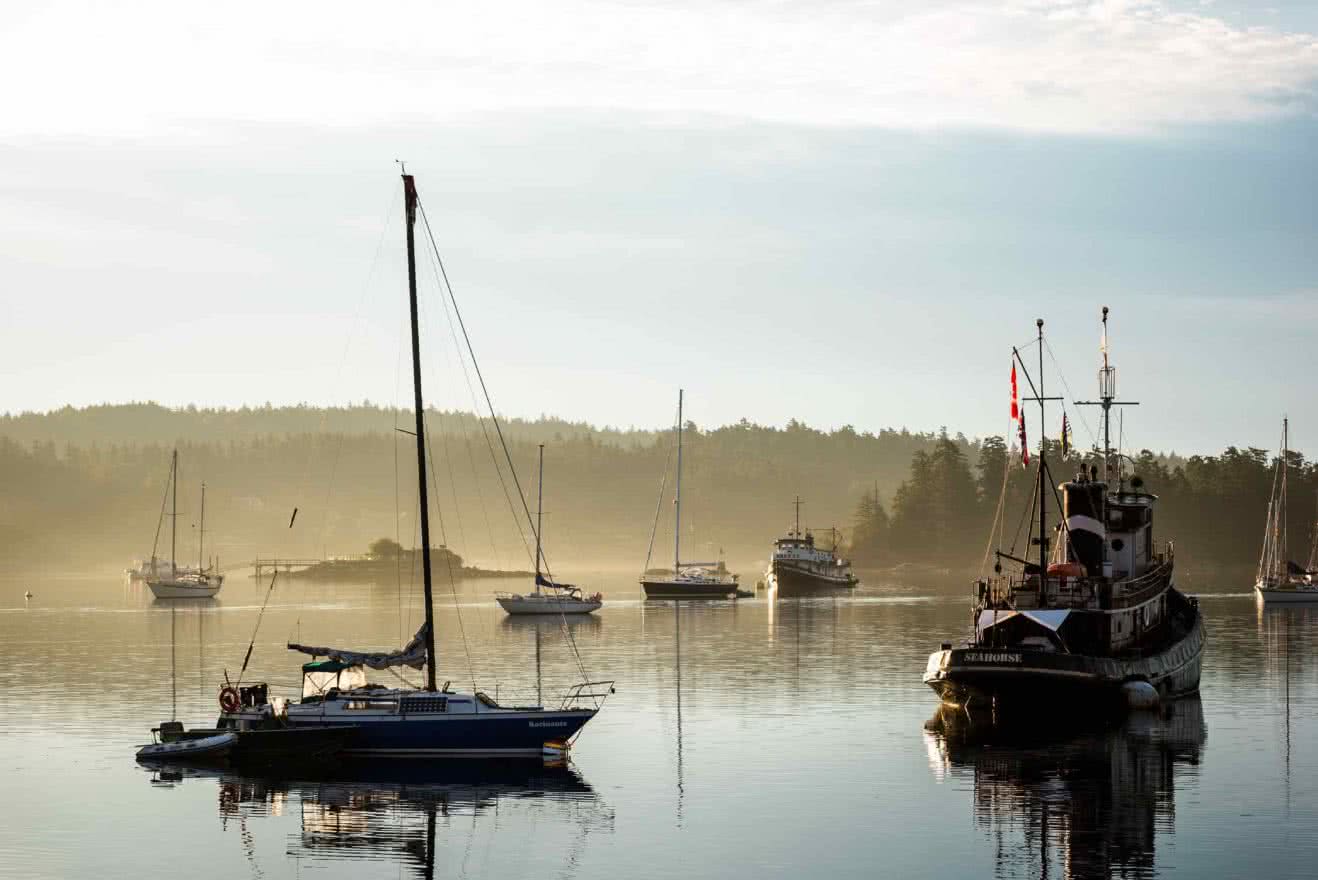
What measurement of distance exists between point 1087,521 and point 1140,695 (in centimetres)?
921

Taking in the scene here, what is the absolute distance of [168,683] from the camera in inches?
4141

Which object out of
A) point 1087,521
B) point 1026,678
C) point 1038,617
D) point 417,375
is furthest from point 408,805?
point 1087,521

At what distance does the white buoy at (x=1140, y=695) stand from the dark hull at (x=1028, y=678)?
330mm

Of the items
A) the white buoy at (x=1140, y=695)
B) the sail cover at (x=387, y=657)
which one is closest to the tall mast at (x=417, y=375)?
the sail cover at (x=387, y=657)

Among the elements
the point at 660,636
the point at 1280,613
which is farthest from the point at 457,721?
the point at 1280,613

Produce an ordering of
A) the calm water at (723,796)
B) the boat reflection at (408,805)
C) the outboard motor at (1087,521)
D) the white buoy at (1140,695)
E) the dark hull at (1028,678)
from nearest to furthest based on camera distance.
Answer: the calm water at (723,796) < the boat reflection at (408,805) < the dark hull at (1028,678) < the white buoy at (1140,695) < the outboard motor at (1087,521)

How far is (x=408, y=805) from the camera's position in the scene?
6016 cm

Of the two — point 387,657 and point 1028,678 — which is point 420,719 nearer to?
point 387,657

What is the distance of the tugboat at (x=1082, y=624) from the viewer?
78562 mm

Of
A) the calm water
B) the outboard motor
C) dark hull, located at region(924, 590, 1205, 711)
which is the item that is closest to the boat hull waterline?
dark hull, located at region(924, 590, 1205, 711)

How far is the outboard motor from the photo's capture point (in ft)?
286

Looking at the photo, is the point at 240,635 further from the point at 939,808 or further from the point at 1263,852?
the point at 1263,852

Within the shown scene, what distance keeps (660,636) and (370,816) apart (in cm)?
8961

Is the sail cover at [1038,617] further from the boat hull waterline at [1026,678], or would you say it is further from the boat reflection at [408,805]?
the boat reflection at [408,805]
